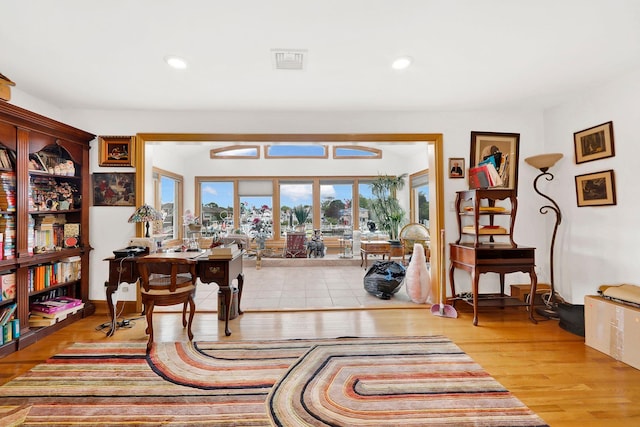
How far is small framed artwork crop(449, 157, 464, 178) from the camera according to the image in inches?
143

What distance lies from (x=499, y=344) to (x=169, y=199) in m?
7.06

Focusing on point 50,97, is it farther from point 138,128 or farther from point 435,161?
point 435,161

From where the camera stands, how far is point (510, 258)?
3.11m

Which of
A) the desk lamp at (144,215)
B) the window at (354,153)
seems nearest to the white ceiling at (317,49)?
the desk lamp at (144,215)

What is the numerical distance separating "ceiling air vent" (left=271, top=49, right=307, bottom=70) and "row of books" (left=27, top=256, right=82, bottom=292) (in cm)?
306

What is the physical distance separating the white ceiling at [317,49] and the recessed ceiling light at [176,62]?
0.21 ft

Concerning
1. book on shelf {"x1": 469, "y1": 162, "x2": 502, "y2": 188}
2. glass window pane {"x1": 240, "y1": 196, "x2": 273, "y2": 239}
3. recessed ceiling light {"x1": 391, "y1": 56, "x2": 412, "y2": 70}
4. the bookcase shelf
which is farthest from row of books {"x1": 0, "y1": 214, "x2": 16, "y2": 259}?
glass window pane {"x1": 240, "y1": 196, "x2": 273, "y2": 239}

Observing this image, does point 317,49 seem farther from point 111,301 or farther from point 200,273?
point 111,301

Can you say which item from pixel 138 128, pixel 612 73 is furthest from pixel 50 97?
pixel 612 73

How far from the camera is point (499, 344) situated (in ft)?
8.82

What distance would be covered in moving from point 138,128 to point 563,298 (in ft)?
17.8

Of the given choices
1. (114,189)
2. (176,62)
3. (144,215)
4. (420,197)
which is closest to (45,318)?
(144,215)

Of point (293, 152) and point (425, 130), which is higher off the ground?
point (293, 152)

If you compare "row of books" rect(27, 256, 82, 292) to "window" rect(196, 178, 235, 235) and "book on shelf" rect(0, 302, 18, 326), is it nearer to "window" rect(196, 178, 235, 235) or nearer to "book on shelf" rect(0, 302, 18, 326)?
"book on shelf" rect(0, 302, 18, 326)
